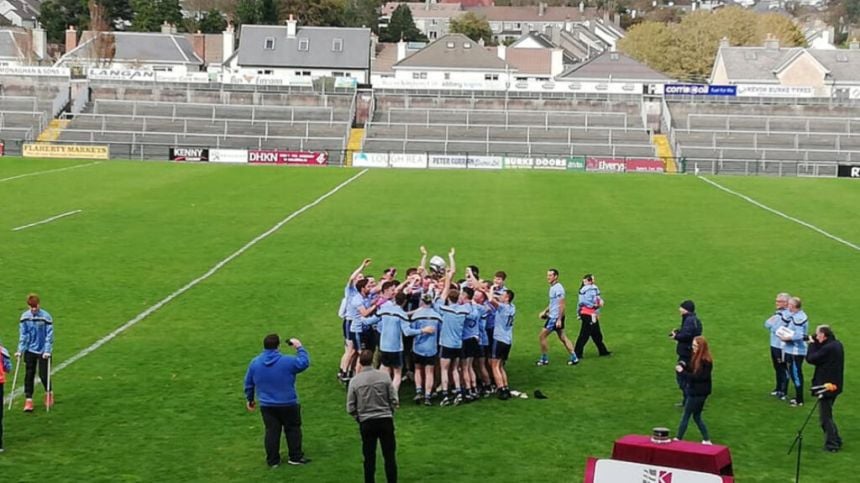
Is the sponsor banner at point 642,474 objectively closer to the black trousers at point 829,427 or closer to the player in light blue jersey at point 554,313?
the black trousers at point 829,427

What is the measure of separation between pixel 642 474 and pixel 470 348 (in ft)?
26.9

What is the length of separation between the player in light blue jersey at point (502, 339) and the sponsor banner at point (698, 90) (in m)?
65.6

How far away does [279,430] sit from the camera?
562 inches

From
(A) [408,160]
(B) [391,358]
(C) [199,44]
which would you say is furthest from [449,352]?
(C) [199,44]

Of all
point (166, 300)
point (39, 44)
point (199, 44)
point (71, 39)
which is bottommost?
point (166, 300)

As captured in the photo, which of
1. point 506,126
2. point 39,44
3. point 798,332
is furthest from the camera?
point 39,44

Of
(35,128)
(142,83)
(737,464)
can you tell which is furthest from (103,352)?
(142,83)

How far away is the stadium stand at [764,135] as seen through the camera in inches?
2707

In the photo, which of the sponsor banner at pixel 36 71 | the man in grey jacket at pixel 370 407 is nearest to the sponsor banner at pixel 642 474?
the man in grey jacket at pixel 370 407

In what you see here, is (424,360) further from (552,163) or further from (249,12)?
(249,12)

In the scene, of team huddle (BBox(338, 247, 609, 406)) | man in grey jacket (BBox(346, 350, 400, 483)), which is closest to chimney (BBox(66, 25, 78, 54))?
team huddle (BBox(338, 247, 609, 406))

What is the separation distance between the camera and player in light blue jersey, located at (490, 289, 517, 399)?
1741 centimetres

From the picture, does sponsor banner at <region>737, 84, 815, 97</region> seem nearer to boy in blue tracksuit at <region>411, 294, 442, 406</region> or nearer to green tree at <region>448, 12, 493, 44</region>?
boy in blue tracksuit at <region>411, 294, 442, 406</region>

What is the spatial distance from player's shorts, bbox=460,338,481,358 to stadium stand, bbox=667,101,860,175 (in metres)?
52.1
